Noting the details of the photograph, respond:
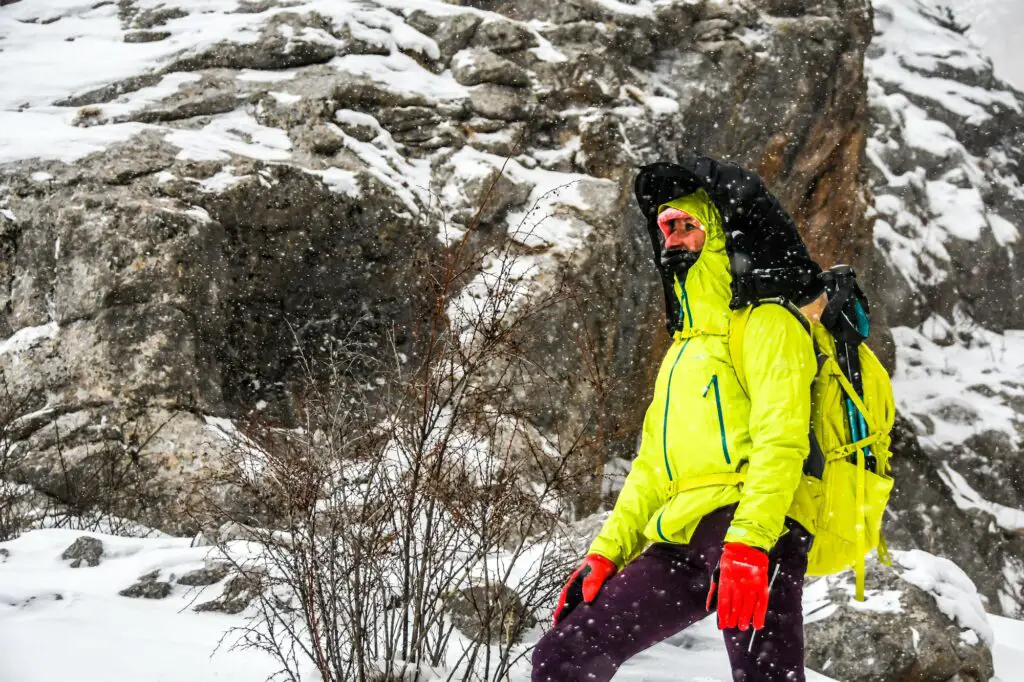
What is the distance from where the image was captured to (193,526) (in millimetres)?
5781

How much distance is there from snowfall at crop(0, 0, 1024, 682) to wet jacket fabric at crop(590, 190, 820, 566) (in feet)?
3.97

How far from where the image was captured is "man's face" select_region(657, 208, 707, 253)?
216cm

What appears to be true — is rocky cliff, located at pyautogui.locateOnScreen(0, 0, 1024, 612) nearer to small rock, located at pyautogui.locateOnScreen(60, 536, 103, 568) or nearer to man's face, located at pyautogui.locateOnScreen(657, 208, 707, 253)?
small rock, located at pyautogui.locateOnScreen(60, 536, 103, 568)

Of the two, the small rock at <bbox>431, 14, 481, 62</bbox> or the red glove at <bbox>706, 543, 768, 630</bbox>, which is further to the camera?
the small rock at <bbox>431, 14, 481, 62</bbox>

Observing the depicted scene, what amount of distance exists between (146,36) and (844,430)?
9.30 m

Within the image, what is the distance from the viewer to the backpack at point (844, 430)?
195 centimetres

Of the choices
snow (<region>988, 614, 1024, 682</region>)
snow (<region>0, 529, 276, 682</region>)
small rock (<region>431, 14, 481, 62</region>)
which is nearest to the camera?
snow (<region>0, 529, 276, 682</region>)

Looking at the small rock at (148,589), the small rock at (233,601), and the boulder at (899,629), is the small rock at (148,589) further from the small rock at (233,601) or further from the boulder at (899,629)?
the boulder at (899,629)

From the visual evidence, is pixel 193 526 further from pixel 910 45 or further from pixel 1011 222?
Result: pixel 910 45

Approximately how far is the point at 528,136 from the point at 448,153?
106cm

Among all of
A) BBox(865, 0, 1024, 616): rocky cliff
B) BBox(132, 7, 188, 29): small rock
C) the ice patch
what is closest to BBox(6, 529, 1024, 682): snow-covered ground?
BBox(132, 7, 188, 29): small rock

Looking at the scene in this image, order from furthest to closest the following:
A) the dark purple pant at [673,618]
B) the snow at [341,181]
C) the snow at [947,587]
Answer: the snow at [341,181], the snow at [947,587], the dark purple pant at [673,618]

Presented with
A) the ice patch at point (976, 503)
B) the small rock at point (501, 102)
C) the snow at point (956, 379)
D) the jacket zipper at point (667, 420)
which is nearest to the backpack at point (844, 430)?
the jacket zipper at point (667, 420)

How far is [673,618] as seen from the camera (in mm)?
1854
